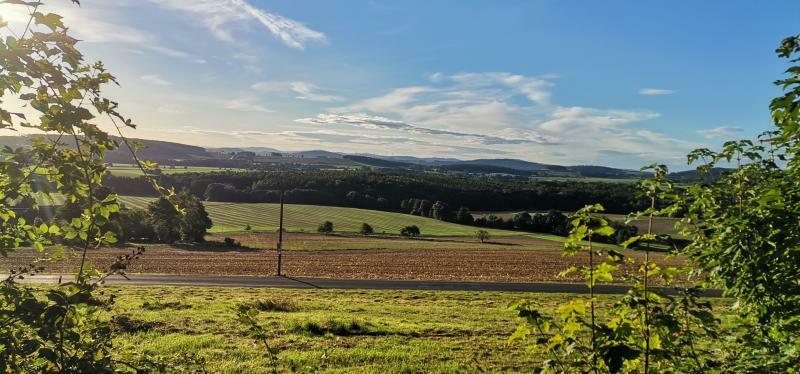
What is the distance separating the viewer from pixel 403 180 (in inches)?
5172

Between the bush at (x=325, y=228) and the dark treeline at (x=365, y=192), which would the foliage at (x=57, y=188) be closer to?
the bush at (x=325, y=228)

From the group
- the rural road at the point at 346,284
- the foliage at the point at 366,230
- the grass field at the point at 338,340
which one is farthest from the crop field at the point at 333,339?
the foliage at the point at 366,230

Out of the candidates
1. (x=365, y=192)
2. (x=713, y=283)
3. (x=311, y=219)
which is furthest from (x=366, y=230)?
(x=713, y=283)

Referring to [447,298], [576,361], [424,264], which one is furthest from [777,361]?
[424,264]

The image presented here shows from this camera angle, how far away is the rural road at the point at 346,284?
3023 centimetres

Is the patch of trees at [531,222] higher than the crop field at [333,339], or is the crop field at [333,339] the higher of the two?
the crop field at [333,339]

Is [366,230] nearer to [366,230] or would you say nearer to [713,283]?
[366,230]

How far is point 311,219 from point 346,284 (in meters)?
57.1

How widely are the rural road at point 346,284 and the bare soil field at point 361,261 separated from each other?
2068mm

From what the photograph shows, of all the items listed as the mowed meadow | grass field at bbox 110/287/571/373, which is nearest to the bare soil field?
the mowed meadow

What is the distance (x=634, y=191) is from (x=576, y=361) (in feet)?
4.84

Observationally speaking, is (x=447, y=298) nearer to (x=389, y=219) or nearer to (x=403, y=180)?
(x=389, y=219)

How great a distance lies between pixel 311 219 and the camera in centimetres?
8769

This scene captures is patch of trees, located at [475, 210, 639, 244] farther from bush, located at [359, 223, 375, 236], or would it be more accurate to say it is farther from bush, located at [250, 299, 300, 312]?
bush, located at [250, 299, 300, 312]
